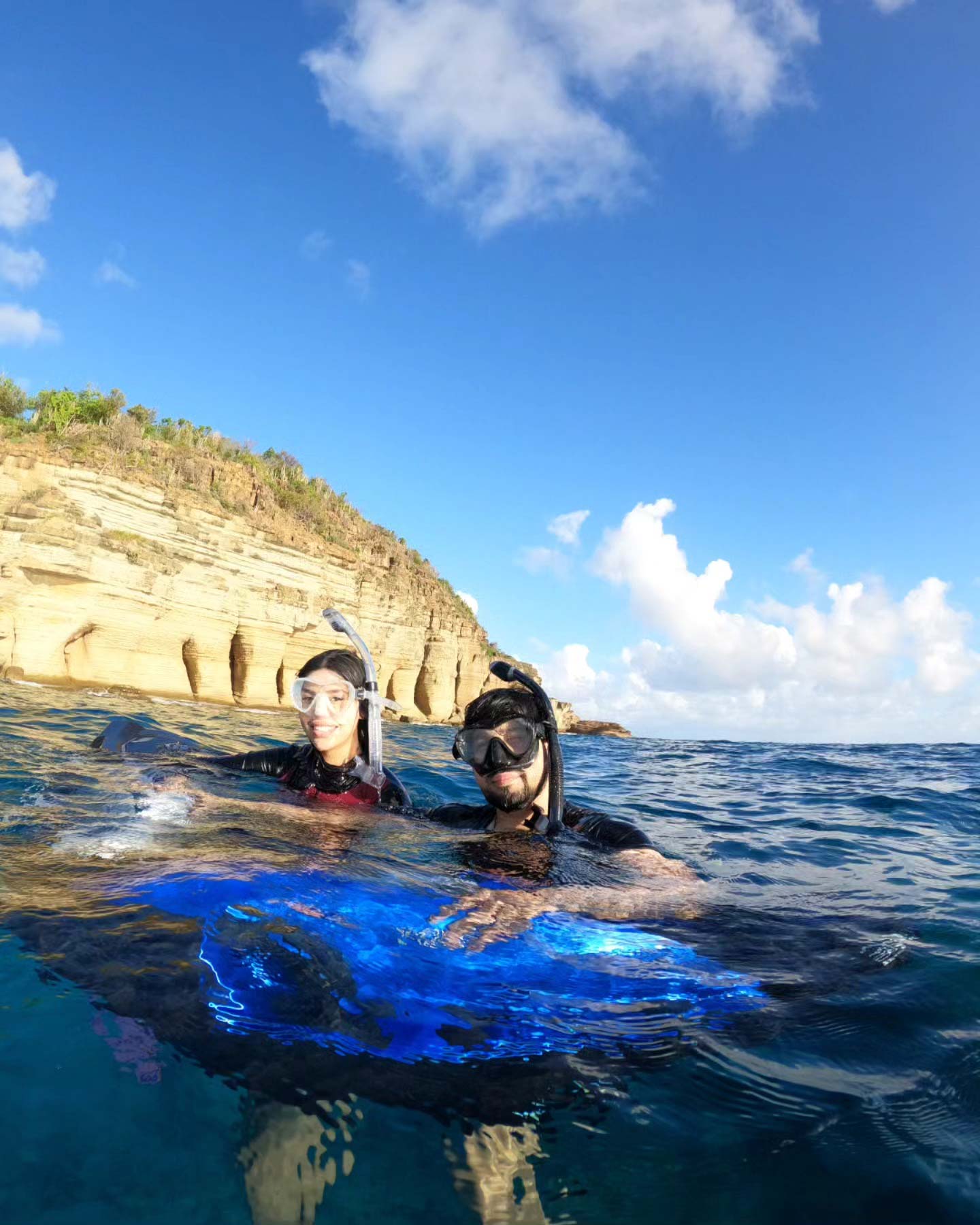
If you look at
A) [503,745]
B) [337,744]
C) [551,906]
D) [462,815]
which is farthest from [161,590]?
[551,906]

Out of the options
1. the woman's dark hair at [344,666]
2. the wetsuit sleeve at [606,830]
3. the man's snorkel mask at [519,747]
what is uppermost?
the woman's dark hair at [344,666]

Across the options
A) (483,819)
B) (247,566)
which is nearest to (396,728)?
(247,566)

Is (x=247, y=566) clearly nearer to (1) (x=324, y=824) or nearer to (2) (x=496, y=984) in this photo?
(1) (x=324, y=824)

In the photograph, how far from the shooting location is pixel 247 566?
71.0 feet

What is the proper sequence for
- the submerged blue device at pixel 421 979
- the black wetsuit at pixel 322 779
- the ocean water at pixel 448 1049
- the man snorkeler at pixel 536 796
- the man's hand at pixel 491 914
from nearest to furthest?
the ocean water at pixel 448 1049 < the submerged blue device at pixel 421 979 < the man's hand at pixel 491 914 < the man snorkeler at pixel 536 796 < the black wetsuit at pixel 322 779

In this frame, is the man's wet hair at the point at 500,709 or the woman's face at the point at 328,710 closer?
the man's wet hair at the point at 500,709

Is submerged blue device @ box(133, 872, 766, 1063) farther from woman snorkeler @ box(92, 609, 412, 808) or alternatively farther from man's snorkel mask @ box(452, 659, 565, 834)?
woman snorkeler @ box(92, 609, 412, 808)

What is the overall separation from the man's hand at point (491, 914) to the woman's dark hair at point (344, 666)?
2180 millimetres

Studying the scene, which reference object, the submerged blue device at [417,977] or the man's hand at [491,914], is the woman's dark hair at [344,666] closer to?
the submerged blue device at [417,977]

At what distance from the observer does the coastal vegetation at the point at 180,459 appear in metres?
19.4

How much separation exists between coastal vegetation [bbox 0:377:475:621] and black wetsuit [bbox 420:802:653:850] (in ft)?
56.2

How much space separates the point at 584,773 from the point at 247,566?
13.5 m

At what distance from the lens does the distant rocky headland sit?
17484 mm

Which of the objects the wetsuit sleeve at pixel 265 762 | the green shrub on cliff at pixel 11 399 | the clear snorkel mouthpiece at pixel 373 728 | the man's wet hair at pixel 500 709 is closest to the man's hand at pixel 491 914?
the man's wet hair at pixel 500 709
